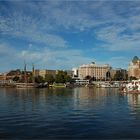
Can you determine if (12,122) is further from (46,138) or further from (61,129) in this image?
(46,138)

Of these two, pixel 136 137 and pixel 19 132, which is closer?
pixel 136 137

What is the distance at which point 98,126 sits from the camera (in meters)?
34.3

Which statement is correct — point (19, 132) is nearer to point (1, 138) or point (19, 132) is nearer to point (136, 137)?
point (1, 138)

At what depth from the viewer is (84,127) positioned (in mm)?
33812

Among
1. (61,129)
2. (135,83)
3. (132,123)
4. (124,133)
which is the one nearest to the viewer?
(124,133)

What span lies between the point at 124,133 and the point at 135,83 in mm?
96195

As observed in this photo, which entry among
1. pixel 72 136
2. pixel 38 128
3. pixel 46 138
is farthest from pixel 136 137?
pixel 38 128

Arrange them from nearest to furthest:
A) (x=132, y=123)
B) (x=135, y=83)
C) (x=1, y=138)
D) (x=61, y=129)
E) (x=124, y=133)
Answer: (x=1, y=138), (x=124, y=133), (x=61, y=129), (x=132, y=123), (x=135, y=83)

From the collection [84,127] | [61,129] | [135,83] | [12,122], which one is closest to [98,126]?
[84,127]

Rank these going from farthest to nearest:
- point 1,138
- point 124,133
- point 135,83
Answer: point 135,83
point 124,133
point 1,138

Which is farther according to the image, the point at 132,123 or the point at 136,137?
the point at 132,123

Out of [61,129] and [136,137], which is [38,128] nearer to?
[61,129]

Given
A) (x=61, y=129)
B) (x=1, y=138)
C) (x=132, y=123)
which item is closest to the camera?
(x=1, y=138)

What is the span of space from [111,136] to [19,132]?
8125 mm
